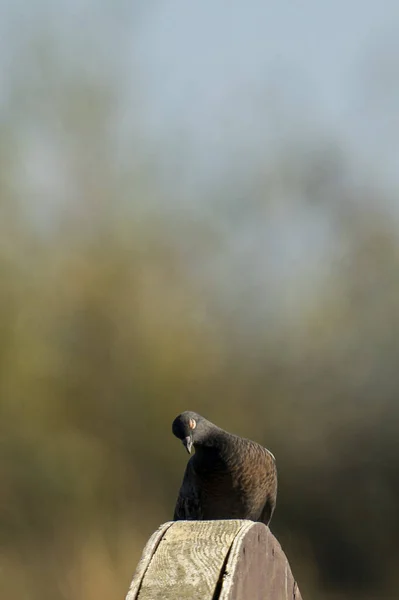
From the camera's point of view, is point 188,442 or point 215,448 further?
point 215,448

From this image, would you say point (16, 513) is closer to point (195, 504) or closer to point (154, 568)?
point (195, 504)

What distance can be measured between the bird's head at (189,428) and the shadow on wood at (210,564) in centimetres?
368

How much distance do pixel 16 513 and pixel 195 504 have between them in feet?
15.1

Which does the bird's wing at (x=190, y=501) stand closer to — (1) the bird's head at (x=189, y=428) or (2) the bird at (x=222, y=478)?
(2) the bird at (x=222, y=478)

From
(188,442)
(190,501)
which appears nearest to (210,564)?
(188,442)

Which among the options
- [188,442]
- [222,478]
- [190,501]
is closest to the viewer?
[188,442]

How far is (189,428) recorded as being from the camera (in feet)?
20.0

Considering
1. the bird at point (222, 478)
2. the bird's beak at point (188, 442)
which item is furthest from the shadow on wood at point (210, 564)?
the bird at point (222, 478)

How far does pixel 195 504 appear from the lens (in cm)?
643

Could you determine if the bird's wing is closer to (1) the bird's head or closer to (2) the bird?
(2) the bird

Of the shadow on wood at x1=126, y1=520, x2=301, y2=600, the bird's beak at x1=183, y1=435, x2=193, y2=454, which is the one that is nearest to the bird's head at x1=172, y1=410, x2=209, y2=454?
the bird's beak at x1=183, y1=435, x2=193, y2=454

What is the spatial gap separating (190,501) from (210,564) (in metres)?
4.47

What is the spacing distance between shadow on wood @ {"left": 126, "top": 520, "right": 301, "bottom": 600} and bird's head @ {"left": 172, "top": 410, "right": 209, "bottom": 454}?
12.1 feet

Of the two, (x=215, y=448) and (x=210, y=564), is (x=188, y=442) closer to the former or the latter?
(x=215, y=448)
